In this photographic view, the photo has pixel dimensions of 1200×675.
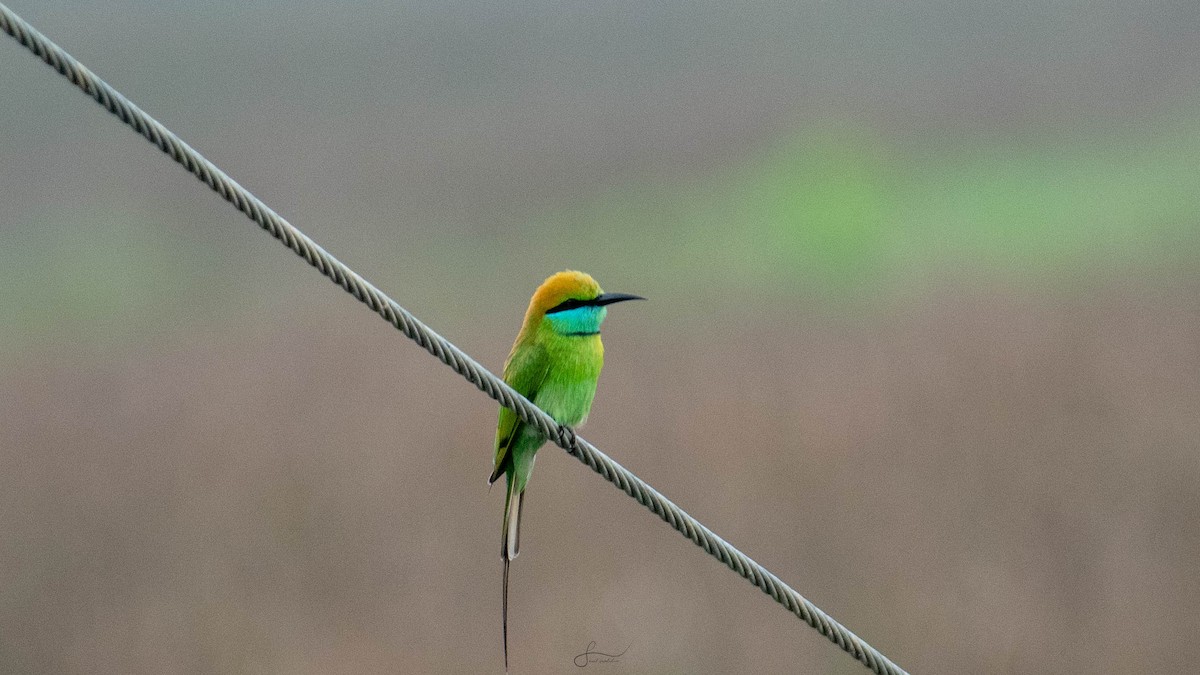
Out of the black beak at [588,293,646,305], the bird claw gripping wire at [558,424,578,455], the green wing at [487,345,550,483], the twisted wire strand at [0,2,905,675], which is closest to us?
the twisted wire strand at [0,2,905,675]

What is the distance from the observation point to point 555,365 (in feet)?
8.73

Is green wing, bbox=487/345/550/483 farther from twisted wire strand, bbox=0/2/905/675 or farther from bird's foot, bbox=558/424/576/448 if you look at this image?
twisted wire strand, bbox=0/2/905/675

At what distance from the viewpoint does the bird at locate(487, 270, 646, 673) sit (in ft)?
8.62

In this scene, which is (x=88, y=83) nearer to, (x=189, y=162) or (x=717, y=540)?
(x=189, y=162)

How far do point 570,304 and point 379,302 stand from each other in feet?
3.68

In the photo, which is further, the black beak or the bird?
the bird

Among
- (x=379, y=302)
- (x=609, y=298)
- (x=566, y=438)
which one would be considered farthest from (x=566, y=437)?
(x=379, y=302)

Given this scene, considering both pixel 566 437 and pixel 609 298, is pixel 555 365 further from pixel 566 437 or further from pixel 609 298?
pixel 566 437

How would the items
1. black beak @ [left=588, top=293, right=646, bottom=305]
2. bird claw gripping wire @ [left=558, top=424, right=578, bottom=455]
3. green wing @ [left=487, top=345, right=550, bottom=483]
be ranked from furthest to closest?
1. green wing @ [left=487, top=345, right=550, bottom=483]
2. black beak @ [left=588, top=293, right=646, bottom=305]
3. bird claw gripping wire @ [left=558, top=424, right=578, bottom=455]

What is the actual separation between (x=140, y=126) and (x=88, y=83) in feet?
0.23

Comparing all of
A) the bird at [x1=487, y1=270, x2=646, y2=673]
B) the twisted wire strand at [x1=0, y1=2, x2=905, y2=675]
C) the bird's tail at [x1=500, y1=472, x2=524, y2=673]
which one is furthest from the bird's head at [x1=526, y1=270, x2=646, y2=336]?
the twisted wire strand at [x1=0, y1=2, x2=905, y2=675]

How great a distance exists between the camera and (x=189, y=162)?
1.39 meters

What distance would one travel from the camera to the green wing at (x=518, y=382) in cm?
260

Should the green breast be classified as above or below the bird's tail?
above
